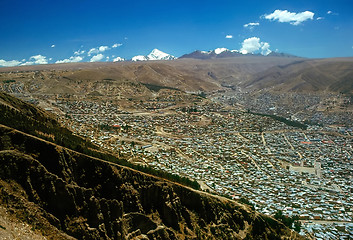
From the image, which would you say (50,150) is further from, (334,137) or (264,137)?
(334,137)

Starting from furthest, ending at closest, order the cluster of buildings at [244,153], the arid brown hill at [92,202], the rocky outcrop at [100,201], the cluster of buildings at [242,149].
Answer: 1. the cluster of buildings at [244,153]
2. the cluster of buildings at [242,149]
3. the rocky outcrop at [100,201]
4. the arid brown hill at [92,202]

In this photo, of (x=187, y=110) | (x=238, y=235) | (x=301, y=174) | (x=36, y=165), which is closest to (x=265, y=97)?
(x=187, y=110)

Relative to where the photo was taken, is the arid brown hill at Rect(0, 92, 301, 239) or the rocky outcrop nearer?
the arid brown hill at Rect(0, 92, 301, 239)

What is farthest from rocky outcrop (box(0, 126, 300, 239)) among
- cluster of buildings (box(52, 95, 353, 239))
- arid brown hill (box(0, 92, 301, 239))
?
cluster of buildings (box(52, 95, 353, 239))

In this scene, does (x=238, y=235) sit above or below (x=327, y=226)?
above

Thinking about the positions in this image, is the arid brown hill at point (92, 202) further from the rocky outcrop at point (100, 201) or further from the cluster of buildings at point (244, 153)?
the cluster of buildings at point (244, 153)

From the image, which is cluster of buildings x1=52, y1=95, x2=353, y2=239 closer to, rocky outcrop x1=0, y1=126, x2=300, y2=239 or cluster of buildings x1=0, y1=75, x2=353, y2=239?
cluster of buildings x1=0, y1=75, x2=353, y2=239

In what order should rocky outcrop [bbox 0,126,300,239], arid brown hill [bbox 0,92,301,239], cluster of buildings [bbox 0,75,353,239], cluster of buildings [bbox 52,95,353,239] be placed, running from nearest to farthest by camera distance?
1. arid brown hill [bbox 0,92,301,239]
2. rocky outcrop [bbox 0,126,300,239]
3. cluster of buildings [bbox 0,75,353,239]
4. cluster of buildings [bbox 52,95,353,239]

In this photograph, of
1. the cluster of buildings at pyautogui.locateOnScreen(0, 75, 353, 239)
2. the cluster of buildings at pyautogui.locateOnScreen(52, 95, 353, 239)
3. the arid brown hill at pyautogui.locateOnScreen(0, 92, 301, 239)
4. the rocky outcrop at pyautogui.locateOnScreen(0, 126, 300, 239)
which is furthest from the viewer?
the cluster of buildings at pyautogui.locateOnScreen(52, 95, 353, 239)

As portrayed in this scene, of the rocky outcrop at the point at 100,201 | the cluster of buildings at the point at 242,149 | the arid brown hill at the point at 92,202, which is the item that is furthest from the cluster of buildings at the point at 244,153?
the arid brown hill at the point at 92,202
